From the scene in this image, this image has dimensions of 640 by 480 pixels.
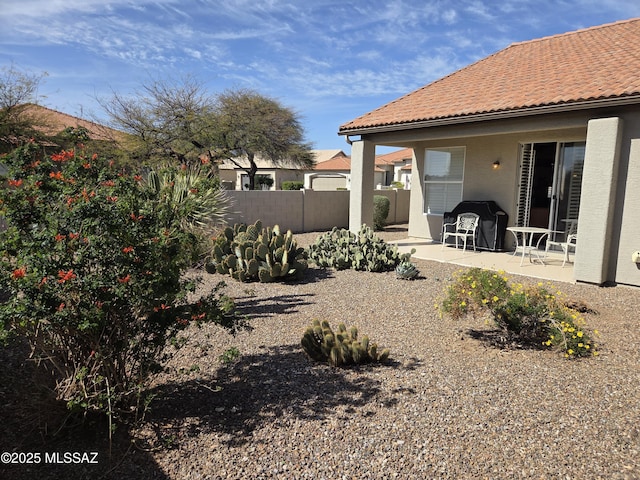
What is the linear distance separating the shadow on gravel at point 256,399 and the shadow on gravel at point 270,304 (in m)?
1.80

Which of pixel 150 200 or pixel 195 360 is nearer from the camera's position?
pixel 150 200

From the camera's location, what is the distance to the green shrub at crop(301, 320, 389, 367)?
446 cm

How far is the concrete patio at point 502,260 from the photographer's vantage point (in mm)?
8637

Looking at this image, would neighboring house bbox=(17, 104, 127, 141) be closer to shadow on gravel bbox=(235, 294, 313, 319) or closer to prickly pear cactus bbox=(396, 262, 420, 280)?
shadow on gravel bbox=(235, 294, 313, 319)

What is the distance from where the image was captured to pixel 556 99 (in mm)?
8156

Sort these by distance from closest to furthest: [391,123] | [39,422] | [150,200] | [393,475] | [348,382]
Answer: [393,475], [39,422], [150,200], [348,382], [391,123]

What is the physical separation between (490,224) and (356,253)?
13.0ft

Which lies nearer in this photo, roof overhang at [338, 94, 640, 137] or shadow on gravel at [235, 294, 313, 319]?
shadow on gravel at [235, 294, 313, 319]

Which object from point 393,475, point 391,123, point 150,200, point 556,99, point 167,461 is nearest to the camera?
point 393,475

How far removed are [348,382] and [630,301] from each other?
5.27 metres

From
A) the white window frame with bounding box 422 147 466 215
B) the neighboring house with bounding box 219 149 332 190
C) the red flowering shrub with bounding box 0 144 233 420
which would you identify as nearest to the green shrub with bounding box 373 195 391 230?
the white window frame with bounding box 422 147 466 215

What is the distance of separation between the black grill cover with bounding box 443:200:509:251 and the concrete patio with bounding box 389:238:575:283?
242 millimetres

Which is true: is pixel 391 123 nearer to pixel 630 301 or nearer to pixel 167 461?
pixel 630 301

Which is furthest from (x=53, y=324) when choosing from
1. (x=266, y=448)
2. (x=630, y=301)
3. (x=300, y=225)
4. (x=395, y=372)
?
A: (x=300, y=225)
